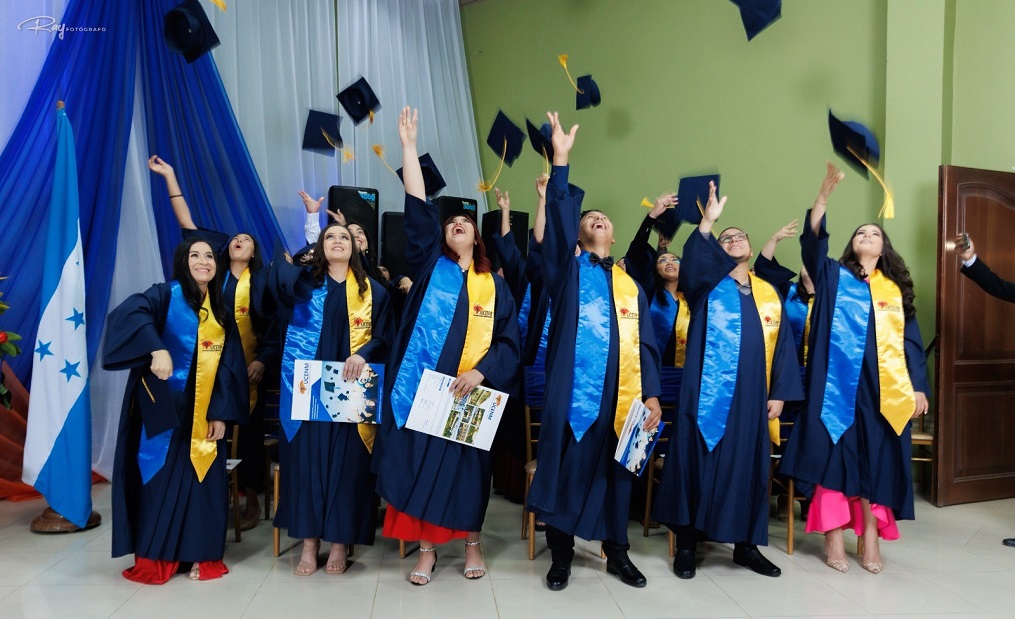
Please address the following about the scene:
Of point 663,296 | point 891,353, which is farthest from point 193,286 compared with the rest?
point 891,353

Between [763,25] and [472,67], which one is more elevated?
[472,67]

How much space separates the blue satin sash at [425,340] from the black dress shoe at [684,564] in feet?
4.48

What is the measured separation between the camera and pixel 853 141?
461 centimetres

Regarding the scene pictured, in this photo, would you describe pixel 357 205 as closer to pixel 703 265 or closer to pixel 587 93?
pixel 587 93

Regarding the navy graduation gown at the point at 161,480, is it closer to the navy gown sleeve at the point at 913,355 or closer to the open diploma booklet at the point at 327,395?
the open diploma booklet at the point at 327,395

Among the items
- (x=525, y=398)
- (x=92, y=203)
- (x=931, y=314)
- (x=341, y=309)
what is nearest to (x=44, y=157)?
(x=92, y=203)

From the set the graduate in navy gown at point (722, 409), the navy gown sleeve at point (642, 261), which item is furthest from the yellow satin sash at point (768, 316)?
the navy gown sleeve at point (642, 261)

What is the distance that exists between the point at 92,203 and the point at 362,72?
2655 millimetres

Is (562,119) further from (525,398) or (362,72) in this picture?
(525,398)

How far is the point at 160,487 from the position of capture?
3268 millimetres

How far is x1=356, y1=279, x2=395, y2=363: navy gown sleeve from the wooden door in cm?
345

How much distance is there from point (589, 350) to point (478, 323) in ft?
1.62

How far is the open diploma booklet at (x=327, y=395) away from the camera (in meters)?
3.41

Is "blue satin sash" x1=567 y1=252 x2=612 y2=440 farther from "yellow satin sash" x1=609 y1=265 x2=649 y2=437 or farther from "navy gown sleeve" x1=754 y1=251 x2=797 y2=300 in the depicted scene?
"navy gown sleeve" x1=754 y1=251 x2=797 y2=300
